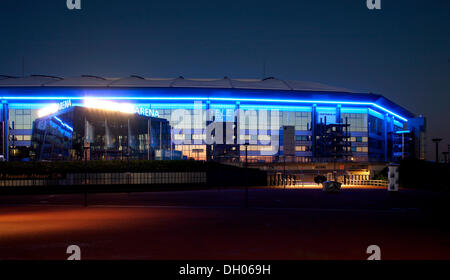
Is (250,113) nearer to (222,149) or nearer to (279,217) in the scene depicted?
(222,149)

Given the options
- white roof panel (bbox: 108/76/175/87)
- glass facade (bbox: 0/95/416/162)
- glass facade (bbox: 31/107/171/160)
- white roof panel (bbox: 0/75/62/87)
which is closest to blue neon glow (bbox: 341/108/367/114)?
glass facade (bbox: 0/95/416/162)

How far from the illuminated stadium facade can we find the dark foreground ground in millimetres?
51081

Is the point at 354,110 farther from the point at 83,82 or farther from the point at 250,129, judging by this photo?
the point at 83,82

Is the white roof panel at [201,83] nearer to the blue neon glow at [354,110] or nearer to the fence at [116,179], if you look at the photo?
the blue neon glow at [354,110]

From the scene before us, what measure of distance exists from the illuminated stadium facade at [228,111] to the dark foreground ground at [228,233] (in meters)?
51.1

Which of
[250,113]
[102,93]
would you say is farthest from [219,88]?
[102,93]

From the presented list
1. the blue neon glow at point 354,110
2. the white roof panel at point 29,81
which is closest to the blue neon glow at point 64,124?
the white roof panel at point 29,81

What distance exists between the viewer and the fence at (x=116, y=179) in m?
40.3

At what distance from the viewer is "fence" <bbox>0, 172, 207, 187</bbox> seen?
40312 mm

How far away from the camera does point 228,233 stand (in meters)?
14.9

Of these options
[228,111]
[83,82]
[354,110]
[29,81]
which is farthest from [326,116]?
[29,81]

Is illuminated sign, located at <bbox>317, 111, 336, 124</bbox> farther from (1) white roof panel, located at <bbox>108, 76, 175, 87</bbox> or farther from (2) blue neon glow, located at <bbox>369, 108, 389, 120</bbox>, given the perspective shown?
(1) white roof panel, located at <bbox>108, 76, 175, 87</bbox>

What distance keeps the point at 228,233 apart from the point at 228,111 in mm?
66542
